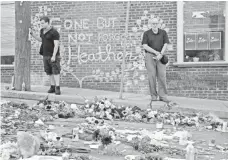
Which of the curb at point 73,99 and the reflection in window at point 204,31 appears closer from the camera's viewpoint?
the curb at point 73,99

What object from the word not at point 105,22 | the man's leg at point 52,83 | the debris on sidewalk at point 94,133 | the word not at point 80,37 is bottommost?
the debris on sidewalk at point 94,133

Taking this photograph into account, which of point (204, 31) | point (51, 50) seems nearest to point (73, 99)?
point (51, 50)

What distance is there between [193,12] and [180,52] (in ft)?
3.96

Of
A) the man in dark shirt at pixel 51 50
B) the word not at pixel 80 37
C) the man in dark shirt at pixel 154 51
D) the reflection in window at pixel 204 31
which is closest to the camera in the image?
the man in dark shirt at pixel 154 51

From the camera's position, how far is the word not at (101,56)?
38.7 feet

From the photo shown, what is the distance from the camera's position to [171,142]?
5.98 metres

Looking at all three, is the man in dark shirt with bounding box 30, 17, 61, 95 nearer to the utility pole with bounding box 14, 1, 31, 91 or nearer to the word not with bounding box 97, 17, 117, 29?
the utility pole with bounding box 14, 1, 31, 91

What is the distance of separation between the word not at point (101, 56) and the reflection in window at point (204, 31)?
1.70 metres

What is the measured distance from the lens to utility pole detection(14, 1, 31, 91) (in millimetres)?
10289

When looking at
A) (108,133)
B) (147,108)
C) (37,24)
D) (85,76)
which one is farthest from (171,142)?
(37,24)

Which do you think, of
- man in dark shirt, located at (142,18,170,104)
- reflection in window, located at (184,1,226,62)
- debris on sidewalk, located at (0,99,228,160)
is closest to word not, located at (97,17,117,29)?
reflection in window, located at (184,1,226,62)

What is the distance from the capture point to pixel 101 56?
12.0 meters

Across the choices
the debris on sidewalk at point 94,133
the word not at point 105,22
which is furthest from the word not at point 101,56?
the debris on sidewalk at point 94,133

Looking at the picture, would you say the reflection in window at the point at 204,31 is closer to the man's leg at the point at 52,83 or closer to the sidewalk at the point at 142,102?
the sidewalk at the point at 142,102
